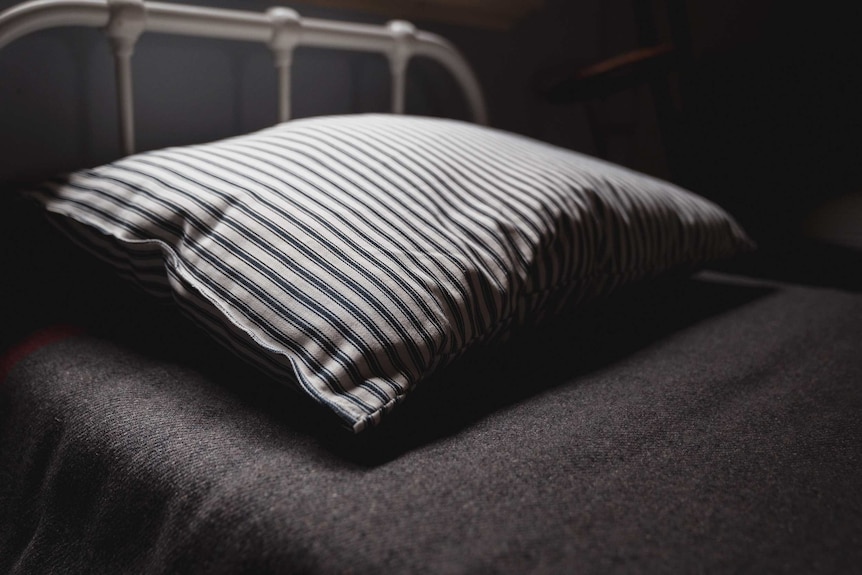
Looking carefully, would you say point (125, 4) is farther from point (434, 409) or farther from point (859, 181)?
point (859, 181)

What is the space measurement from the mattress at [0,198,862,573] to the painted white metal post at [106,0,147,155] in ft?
0.56

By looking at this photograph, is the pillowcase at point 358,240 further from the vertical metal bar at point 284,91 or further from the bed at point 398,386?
the vertical metal bar at point 284,91

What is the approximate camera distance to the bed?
0.39 meters

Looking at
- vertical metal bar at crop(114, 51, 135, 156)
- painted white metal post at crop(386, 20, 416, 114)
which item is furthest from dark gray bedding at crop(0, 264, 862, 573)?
painted white metal post at crop(386, 20, 416, 114)

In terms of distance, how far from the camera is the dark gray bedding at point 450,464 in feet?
1.21

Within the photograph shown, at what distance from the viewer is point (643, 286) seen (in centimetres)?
82

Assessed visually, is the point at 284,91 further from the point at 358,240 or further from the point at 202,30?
the point at 358,240

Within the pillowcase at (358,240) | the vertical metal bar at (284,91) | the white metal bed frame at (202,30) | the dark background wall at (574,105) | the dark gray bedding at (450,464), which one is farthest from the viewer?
the vertical metal bar at (284,91)

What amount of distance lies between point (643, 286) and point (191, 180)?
533 mm

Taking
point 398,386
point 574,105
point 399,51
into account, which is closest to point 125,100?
point 399,51

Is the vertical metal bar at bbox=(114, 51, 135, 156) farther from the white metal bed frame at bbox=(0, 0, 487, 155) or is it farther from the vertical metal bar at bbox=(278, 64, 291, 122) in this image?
the vertical metal bar at bbox=(278, 64, 291, 122)

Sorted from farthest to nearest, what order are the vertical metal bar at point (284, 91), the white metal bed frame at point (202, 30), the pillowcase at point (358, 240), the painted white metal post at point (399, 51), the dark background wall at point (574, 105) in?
1. the painted white metal post at point (399, 51)
2. the vertical metal bar at point (284, 91)
3. the dark background wall at point (574, 105)
4. the white metal bed frame at point (202, 30)
5. the pillowcase at point (358, 240)

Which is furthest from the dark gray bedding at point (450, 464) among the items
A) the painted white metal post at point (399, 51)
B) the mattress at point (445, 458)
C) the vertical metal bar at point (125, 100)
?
the painted white metal post at point (399, 51)

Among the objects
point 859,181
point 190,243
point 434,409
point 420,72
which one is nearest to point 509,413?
point 434,409
